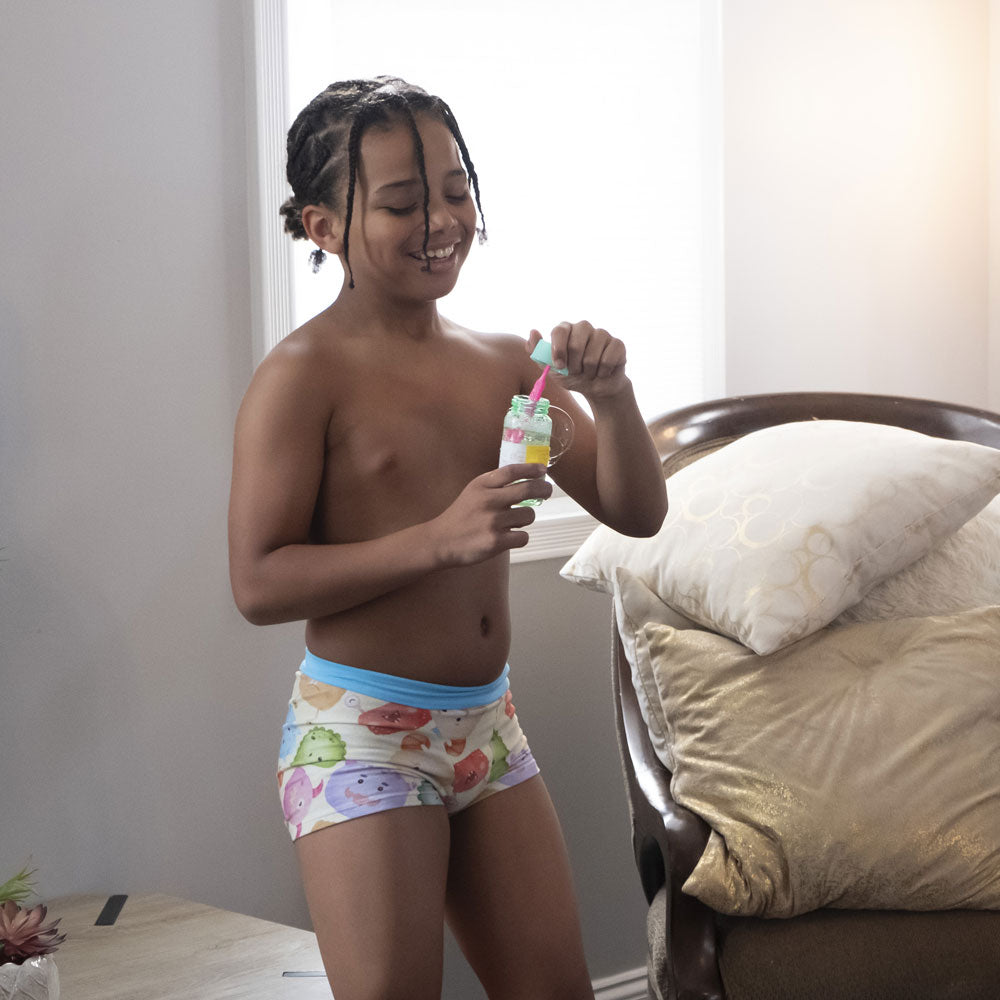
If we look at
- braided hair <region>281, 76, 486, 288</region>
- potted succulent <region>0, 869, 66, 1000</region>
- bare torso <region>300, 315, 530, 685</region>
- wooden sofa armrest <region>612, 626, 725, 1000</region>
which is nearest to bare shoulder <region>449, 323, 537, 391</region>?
bare torso <region>300, 315, 530, 685</region>

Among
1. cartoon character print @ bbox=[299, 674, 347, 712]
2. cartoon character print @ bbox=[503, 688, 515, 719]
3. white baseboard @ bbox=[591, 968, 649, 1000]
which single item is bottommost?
white baseboard @ bbox=[591, 968, 649, 1000]

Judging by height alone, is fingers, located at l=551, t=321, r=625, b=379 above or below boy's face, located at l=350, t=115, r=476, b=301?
below

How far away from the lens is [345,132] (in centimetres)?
116

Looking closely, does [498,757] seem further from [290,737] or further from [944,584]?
[944,584]

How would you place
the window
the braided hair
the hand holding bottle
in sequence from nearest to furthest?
the hand holding bottle < the braided hair < the window

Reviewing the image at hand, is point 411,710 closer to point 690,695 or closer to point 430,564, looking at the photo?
point 430,564

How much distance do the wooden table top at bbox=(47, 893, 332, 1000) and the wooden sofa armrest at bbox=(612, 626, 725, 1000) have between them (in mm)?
422

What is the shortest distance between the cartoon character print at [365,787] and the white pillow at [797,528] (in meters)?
0.53

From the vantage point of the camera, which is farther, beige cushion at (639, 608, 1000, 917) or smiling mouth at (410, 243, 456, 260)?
beige cushion at (639, 608, 1000, 917)

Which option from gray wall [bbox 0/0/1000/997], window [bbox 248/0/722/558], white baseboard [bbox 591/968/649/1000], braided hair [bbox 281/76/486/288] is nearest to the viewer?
braided hair [bbox 281/76/486/288]

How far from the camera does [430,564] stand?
107 cm

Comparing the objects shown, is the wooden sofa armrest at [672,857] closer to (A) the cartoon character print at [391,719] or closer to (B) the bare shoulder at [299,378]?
(A) the cartoon character print at [391,719]

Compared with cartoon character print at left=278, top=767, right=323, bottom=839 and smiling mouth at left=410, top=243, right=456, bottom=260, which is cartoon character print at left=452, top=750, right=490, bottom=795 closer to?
cartoon character print at left=278, top=767, right=323, bottom=839

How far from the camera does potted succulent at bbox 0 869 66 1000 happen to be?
1188 mm
